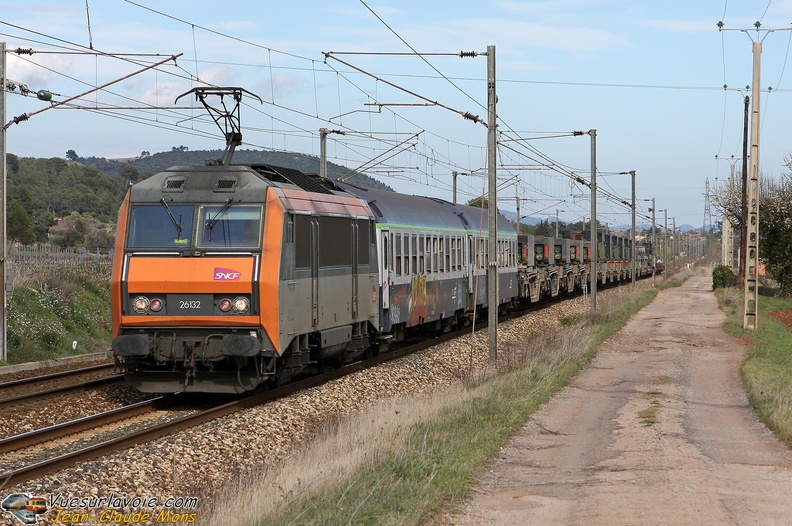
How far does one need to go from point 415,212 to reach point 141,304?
10016 mm

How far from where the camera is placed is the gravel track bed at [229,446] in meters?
9.45

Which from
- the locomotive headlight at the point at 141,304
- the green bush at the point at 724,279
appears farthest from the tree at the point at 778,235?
the locomotive headlight at the point at 141,304

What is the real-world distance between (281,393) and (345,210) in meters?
3.45

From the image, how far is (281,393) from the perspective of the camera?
1555cm

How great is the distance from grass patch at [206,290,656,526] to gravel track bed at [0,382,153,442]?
381cm

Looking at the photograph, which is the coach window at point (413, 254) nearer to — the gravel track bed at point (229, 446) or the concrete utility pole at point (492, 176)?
the concrete utility pole at point (492, 176)

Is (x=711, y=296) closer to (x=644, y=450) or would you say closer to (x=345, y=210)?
(x=345, y=210)

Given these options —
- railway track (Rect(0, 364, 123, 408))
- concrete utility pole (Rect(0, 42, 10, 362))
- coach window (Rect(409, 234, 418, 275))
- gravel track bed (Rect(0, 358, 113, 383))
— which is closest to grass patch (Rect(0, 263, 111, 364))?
concrete utility pole (Rect(0, 42, 10, 362))

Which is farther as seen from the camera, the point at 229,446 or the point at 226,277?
the point at 226,277

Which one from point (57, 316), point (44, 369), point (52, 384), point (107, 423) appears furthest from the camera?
point (57, 316)

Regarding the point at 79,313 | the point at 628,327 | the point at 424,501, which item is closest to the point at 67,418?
the point at 424,501

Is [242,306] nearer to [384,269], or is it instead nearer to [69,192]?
[384,269]

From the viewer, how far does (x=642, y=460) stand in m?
10.3

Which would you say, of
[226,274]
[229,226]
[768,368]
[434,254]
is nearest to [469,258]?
[434,254]
